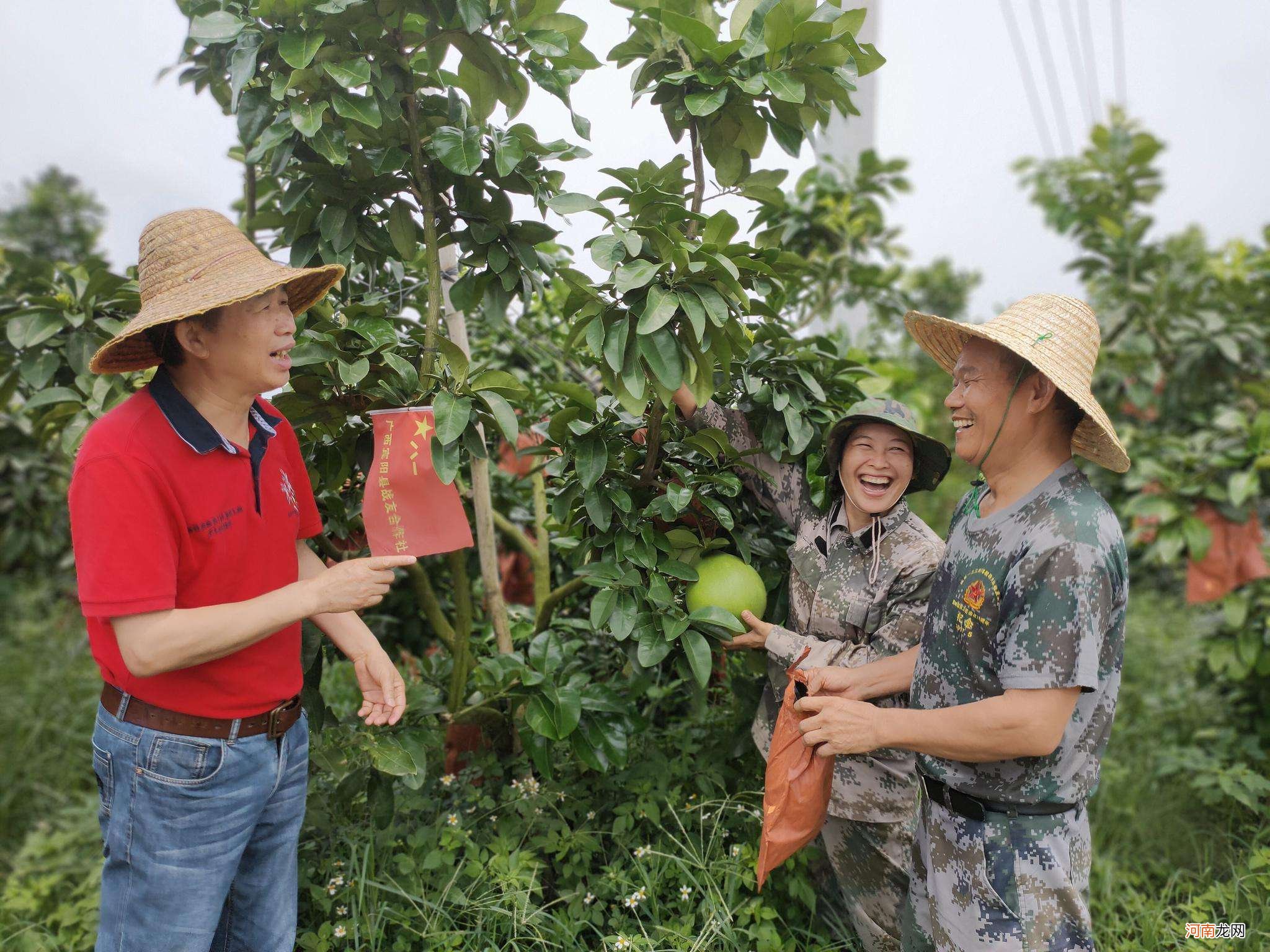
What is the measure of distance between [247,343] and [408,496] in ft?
1.47

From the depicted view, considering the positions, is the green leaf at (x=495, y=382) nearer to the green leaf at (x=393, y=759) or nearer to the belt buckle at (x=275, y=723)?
the belt buckle at (x=275, y=723)

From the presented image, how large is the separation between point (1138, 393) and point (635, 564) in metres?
3.43

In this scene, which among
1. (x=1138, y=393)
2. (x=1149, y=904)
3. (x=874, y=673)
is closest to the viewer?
(x=874, y=673)

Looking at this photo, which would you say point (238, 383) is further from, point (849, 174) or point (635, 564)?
point (849, 174)

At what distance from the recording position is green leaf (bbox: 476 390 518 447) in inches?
72.4

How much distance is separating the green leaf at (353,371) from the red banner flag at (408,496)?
0.08m

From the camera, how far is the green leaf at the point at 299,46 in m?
1.72

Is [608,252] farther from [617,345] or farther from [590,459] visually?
[590,459]

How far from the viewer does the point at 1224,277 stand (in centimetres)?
414

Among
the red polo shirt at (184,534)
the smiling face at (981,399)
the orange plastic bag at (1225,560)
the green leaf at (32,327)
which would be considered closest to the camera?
the red polo shirt at (184,534)

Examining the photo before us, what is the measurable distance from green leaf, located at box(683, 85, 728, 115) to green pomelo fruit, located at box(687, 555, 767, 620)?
1.03 meters

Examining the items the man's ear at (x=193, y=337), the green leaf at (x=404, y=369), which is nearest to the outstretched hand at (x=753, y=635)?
the green leaf at (x=404, y=369)

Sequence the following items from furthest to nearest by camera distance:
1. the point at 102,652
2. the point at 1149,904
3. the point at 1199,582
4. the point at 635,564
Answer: the point at 1199,582 < the point at 1149,904 < the point at 635,564 < the point at 102,652

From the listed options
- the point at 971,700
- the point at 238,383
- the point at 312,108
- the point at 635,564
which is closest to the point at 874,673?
the point at 971,700
